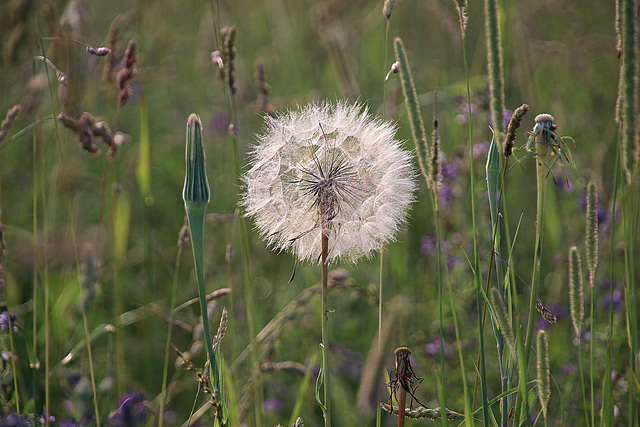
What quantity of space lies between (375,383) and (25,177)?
285 cm

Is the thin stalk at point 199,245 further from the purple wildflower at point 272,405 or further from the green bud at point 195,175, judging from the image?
→ the purple wildflower at point 272,405

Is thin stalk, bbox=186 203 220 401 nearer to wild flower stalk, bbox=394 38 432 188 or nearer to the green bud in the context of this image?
the green bud

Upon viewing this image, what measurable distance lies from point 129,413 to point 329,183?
1154 mm

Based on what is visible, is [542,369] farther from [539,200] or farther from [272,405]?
[272,405]

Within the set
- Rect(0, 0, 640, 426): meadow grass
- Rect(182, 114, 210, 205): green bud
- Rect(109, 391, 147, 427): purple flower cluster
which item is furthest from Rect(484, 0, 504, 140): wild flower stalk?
Rect(109, 391, 147, 427): purple flower cluster

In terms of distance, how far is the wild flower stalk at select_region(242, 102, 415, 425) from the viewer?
61.5 inches

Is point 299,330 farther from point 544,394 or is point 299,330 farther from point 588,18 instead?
point 588,18

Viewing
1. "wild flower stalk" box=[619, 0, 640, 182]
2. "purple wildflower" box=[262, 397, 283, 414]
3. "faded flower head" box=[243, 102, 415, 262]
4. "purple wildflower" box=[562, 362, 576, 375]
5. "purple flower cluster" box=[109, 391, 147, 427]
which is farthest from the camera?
"purple wildflower" box=[262, 397, 283, 414]

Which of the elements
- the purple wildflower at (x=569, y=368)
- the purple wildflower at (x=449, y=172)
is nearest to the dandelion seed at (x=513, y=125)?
the purple wildflower at (x=569, y=368)

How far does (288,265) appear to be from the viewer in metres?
3.49

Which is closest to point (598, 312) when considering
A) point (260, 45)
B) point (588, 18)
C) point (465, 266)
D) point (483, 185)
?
point (465, 266)

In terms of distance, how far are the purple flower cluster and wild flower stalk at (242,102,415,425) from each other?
91 cm

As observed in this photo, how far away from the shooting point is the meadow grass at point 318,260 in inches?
53.5

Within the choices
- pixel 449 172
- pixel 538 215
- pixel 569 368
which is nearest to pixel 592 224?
pixel 538 215
